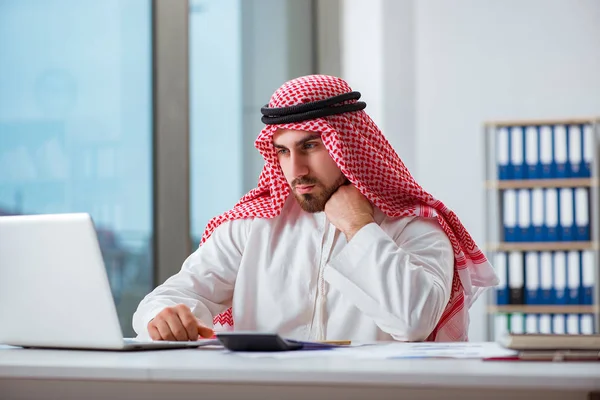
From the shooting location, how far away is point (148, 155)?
Result: 156 inches

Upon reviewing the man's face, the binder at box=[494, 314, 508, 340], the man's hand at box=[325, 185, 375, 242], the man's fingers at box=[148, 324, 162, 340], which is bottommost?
the binder at box=[494, 314, 508, 340]

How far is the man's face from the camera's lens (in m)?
2.23

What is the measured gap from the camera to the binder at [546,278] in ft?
15.7

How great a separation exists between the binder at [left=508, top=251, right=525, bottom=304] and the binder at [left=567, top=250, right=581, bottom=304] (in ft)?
0.83

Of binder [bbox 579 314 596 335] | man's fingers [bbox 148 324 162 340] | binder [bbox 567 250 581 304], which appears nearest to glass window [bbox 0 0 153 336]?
man's fingers [bbox 148 324 162 340]

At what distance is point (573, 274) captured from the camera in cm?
483

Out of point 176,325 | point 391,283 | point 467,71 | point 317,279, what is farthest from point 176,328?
point 467,71

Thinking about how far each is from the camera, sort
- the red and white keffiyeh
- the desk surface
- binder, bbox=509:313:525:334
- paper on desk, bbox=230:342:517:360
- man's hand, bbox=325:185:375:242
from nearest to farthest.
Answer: the desk surface < paper on desk, bbox=230:342:517:360 < man's hand, bbox=325:185:375:242 < the red and white keffiyeh < binder, bbox=509:313:525:334

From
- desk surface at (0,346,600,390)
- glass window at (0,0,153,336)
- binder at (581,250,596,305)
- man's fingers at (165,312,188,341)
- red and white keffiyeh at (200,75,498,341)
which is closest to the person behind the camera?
desk surface at (0,346,600,390)

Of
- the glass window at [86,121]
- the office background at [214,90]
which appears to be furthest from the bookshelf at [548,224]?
the glass window at [86,121]

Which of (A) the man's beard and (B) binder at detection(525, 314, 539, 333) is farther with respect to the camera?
(B) binder at detection(525, 314, 539, 333)

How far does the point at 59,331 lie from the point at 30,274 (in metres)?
0.11

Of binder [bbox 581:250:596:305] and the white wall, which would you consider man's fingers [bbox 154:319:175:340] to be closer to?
binder [bbox 581:250:596:305]

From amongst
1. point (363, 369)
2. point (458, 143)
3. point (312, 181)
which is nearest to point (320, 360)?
point (363, 369)
